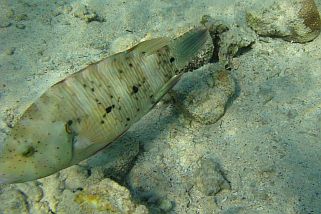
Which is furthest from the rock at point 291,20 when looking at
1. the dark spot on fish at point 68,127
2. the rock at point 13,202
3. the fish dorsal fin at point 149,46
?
the rock at point 13,202

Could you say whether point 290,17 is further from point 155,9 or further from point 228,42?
point 155,9

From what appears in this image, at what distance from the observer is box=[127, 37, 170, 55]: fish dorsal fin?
3176mm

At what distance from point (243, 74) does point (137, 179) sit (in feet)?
6.66

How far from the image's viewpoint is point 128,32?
552 centimetres

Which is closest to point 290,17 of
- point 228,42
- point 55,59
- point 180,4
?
point 228,42

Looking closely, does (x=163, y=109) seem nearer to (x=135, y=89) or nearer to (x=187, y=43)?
(x=187, y=43)

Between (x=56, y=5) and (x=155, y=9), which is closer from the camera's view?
(x=155, y=9)

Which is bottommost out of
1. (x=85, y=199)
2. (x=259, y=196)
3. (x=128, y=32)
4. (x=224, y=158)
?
(x=259, y=196)

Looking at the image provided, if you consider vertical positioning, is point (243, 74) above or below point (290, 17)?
below

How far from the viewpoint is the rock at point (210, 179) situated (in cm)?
362

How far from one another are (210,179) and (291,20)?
254 cm

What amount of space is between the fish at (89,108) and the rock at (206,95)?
813mm

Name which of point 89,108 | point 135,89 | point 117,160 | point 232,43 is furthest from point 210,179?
point 232,43

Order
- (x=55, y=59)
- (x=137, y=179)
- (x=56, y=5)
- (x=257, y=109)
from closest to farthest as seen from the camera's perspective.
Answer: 1. (x=137, y=179)
2. (x=257, y=109)
3. (x=55, y=59)
4. (x=56, y=5)
